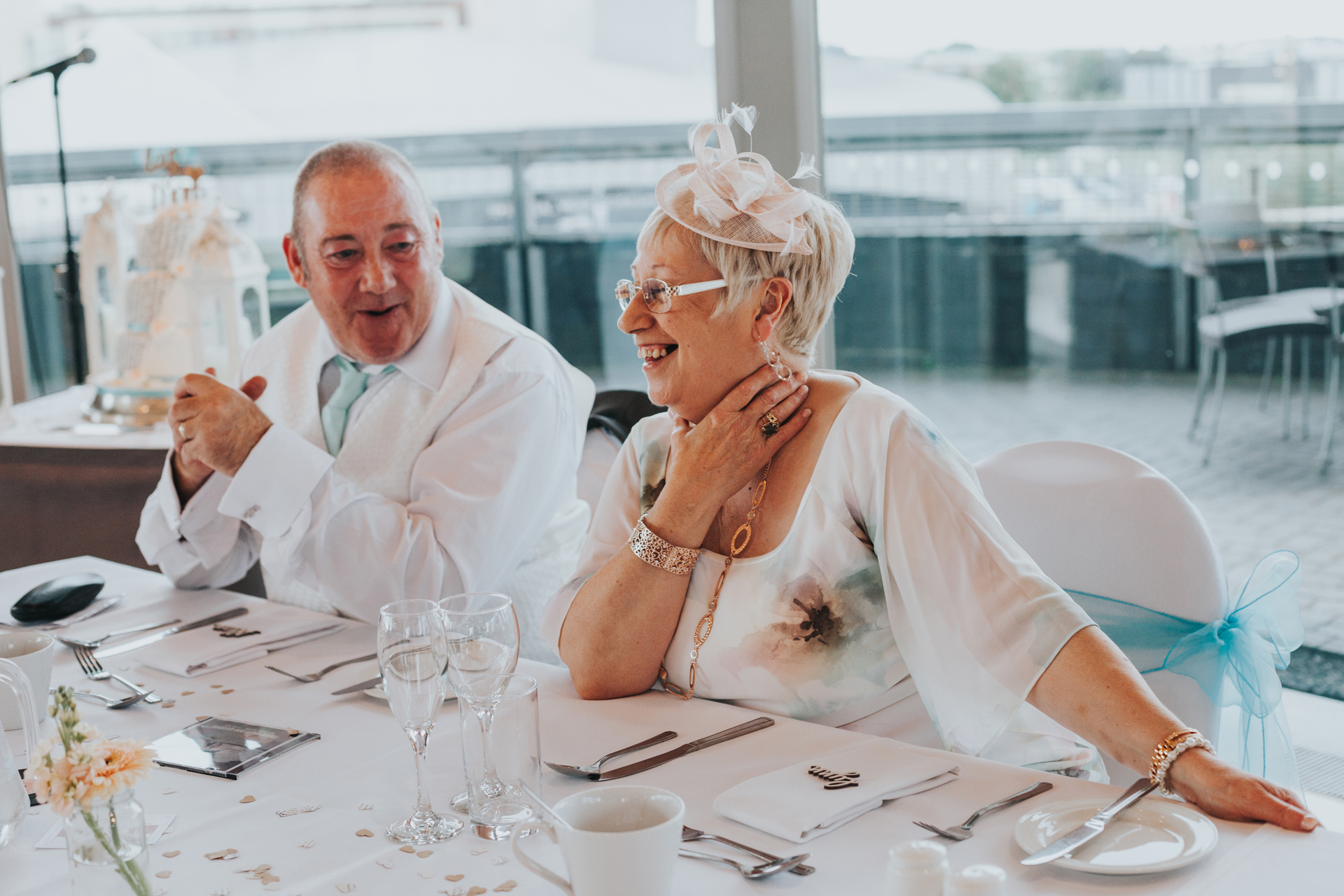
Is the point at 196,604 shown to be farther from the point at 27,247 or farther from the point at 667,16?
the point at 27,247

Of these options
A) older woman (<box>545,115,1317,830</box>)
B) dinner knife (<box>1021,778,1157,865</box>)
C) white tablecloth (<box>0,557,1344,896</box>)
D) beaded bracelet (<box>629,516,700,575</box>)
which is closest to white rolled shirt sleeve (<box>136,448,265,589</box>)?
white tablecloth (<box>0,557,1344,896</box>)

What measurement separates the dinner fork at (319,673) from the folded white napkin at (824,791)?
690 mm

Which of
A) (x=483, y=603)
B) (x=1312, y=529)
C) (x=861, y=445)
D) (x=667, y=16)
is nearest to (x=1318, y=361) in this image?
(x=1312, y=529)

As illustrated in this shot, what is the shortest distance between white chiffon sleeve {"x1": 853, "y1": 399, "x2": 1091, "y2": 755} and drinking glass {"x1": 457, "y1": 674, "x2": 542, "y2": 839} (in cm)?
55

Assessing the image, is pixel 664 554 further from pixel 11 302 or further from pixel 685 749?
pixel 11 302

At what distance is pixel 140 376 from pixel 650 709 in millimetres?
2527

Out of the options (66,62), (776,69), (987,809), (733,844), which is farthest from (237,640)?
(66,62)

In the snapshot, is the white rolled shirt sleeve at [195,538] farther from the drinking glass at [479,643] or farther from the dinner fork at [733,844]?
the dinner fork at [733,844]

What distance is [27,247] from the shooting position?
16.1ft

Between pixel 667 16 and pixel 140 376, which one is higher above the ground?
pixel 667 16

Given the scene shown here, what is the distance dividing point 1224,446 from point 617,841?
256 cm

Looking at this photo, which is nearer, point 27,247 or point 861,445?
point 861,445

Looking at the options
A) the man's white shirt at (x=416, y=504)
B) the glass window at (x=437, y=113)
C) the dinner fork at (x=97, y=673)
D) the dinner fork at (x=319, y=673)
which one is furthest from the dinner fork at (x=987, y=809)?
the glass window at (x=437, y=113)

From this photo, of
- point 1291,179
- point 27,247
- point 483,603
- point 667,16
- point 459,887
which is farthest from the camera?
A: point 27,247
